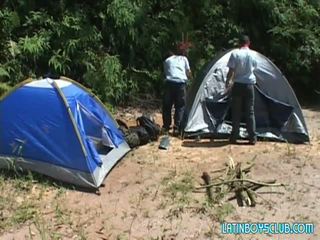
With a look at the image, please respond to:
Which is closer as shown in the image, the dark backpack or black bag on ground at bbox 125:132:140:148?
black bag on ground at bbox 125:132:140:148

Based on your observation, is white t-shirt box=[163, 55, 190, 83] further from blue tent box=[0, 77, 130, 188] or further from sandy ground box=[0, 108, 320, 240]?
blue tent box=[0, 77, 130, 188]

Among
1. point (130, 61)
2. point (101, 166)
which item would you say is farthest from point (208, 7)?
point (101, 166)

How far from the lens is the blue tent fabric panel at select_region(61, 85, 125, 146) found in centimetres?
750

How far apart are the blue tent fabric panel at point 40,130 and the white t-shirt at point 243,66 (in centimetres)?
297

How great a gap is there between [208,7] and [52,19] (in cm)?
430

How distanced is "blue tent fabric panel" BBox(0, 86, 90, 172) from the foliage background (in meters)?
2.84

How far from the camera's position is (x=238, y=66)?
28.7ft

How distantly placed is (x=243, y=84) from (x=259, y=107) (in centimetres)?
75

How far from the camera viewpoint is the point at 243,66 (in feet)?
28.6

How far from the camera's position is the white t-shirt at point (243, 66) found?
8.72 metres

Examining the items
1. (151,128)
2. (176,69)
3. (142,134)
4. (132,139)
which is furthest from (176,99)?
(132,139)

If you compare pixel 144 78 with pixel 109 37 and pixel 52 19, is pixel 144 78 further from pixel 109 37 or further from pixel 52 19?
pixel 52 19

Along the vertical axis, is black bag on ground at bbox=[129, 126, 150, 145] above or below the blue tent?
below

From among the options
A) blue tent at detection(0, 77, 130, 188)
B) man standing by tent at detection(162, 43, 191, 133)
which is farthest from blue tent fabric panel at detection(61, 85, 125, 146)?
man standing by tent at detection(162, 43, 191, 133)
